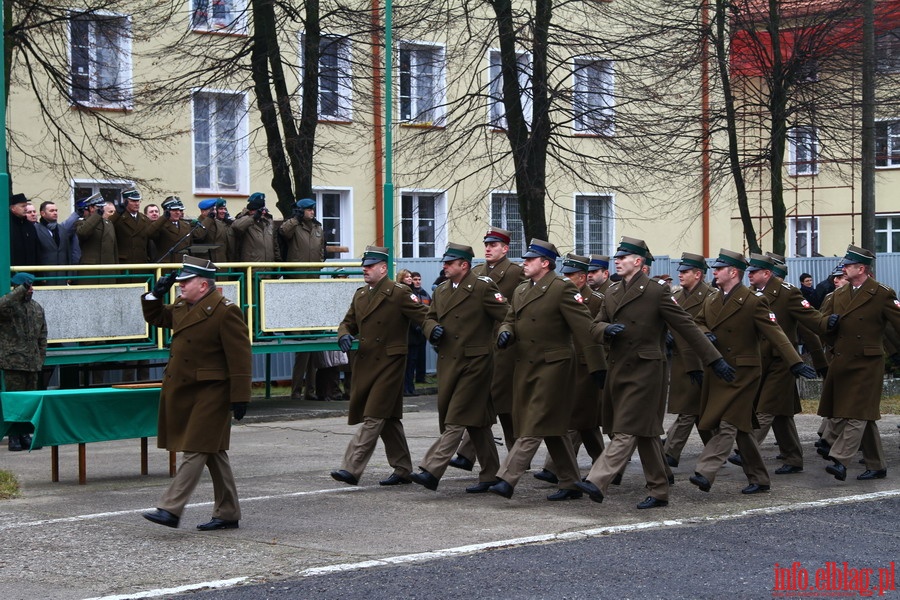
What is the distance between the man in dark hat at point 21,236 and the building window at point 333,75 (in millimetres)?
7453

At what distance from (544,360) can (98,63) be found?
563 inches

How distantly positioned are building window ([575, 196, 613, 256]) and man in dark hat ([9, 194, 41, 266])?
17.6 metres

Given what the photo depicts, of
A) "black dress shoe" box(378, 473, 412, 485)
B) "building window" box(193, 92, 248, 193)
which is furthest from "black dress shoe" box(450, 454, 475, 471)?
"building window" box(193, 92, 248, 193)

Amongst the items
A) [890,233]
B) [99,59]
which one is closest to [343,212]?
[99,59]

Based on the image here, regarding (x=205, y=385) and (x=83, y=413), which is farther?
(x=83, y=413)

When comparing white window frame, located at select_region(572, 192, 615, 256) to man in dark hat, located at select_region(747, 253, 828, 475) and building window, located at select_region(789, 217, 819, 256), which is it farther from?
man in dark hat, located at select_region(747, 253, 828, 475)

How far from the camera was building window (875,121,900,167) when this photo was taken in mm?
24016

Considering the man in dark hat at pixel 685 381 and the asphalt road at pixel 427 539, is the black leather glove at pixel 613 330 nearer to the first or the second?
the asphalt road at pixel 427 539

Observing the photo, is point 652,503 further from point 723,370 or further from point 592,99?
point 592,99

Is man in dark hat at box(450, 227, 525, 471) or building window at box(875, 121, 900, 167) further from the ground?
building window at box(875, 121, 900, 167)

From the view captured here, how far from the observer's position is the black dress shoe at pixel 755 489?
1145cm

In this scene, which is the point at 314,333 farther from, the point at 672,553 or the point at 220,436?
the point at 672,553

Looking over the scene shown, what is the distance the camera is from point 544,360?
11.0 m

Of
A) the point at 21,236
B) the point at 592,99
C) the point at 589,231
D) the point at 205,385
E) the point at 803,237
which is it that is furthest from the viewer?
the point at 803,237
